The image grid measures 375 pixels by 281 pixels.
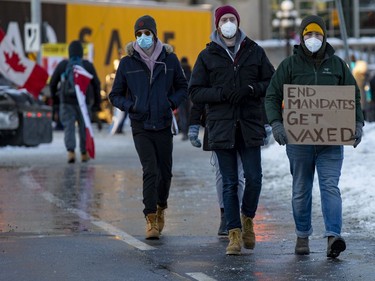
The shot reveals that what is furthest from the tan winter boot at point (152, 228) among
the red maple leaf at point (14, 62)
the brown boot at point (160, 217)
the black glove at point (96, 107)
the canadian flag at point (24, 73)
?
the red maple leaf at point (14, 62)

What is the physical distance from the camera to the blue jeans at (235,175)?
9547 mm

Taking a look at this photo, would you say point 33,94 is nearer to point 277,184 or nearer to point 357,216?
point 277,184

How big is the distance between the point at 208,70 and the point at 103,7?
2680cm

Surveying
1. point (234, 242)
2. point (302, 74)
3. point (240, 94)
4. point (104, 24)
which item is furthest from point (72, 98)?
point (104, 24)

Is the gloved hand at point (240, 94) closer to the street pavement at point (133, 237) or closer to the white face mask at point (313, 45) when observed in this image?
the white face mask at point (313, 45)

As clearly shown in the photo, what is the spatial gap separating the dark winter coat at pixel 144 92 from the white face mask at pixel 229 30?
1200 mm

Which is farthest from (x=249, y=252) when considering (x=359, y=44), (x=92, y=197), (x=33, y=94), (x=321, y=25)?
(x=359, y=44)

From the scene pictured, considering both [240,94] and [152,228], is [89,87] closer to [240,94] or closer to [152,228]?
[152,228]

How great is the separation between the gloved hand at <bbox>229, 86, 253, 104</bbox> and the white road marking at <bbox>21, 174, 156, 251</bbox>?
1.29 meters

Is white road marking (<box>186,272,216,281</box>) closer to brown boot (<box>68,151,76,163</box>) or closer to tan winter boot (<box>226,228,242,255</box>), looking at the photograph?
tan winter boot (<box>226,228,242,255</box>)

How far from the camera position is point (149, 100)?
10.5 metres

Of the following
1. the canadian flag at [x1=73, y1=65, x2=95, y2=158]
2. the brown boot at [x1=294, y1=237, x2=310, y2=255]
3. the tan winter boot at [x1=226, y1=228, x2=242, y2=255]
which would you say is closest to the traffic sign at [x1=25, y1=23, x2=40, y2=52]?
the canadian flag at [x1=73, y1=65, x2=95, y2=158]

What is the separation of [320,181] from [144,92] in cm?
197

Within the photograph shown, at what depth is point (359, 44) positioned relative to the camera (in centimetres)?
5853
